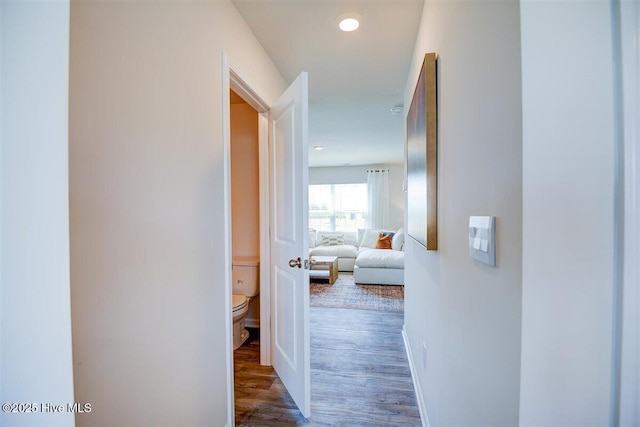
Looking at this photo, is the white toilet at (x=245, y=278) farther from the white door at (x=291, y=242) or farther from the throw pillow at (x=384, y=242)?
the throw pillow at (x=384, y=242)

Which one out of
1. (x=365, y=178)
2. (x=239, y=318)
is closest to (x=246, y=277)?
(x=239, y=318)

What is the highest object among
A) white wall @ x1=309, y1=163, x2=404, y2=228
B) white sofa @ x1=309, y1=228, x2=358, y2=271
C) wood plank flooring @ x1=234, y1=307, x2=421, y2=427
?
white wall @ x1=309, y1=163, x2=404, y2=228

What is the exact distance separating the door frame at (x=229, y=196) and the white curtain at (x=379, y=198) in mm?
5154

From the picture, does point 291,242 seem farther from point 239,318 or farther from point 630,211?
point 630,211

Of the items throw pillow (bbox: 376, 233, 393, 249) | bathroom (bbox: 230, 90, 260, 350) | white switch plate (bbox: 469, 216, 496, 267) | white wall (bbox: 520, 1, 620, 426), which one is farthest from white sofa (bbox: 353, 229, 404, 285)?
white wall (bbox: 520, 1, 620, 426)

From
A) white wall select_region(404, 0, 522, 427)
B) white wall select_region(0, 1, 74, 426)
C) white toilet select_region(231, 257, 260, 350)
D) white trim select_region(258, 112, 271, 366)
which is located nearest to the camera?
white wall select_region(0, 1, 74, 426)

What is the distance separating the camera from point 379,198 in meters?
7.06

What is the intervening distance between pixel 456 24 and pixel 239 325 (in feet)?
8.64

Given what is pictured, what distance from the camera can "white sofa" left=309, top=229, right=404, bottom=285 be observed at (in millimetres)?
4820

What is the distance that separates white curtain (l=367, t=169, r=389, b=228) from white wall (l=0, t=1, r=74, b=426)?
6865 millimetres

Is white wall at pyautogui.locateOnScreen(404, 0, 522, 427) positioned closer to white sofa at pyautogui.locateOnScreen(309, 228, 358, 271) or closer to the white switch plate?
the white switch plate

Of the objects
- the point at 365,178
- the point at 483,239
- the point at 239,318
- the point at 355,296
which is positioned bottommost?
the point at 355,296

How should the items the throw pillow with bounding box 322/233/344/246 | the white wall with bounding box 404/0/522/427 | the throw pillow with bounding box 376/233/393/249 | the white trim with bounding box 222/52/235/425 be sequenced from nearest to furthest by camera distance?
the white wall with bounding box 404/0/522/427 → the white trim with bounding box 222/52/235/425 → the throw pillow with bounding box 376/233/393/249 → the throw pillow with bounding box 322/233/344/246

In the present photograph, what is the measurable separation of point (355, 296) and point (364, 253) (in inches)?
47.1
